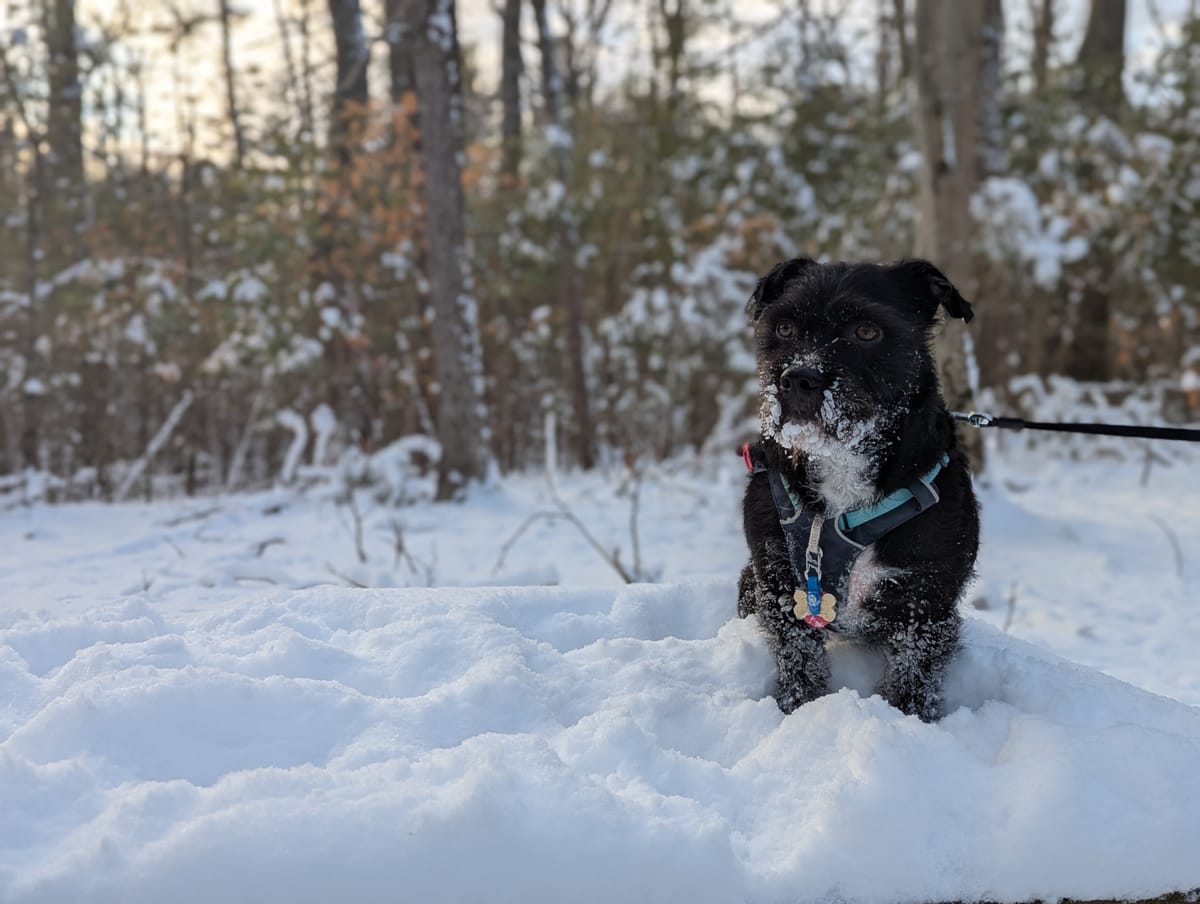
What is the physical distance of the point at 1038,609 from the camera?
545 cm

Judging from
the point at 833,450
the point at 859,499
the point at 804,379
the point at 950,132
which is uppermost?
the point at 950,132

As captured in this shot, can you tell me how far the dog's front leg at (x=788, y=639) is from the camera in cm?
258

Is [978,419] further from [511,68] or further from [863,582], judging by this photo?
[511,68]

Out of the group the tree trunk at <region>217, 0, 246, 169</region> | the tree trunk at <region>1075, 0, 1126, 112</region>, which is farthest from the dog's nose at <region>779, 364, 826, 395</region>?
the tree trunk at <region>1075, 0, 1126, 112</region>

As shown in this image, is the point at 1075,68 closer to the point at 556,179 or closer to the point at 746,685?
the point at 556,179

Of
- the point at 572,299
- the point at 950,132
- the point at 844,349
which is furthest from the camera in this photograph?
the point at 572,299

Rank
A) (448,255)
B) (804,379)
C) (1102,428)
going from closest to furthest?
(804,379) < (1102,428) < (448,255)

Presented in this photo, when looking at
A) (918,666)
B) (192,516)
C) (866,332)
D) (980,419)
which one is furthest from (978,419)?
(192,516)

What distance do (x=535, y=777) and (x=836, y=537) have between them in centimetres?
113

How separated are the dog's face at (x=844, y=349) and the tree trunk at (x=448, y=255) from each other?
6258 mm

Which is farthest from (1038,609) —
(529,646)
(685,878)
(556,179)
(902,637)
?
(556,179)

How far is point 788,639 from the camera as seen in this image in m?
2.63

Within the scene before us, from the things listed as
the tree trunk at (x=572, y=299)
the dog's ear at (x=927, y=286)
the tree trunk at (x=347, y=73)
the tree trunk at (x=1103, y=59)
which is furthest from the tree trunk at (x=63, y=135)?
the tree trunk at (x=1103, y=59)

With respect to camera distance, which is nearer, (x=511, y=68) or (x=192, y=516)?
(x=192, y=516)
